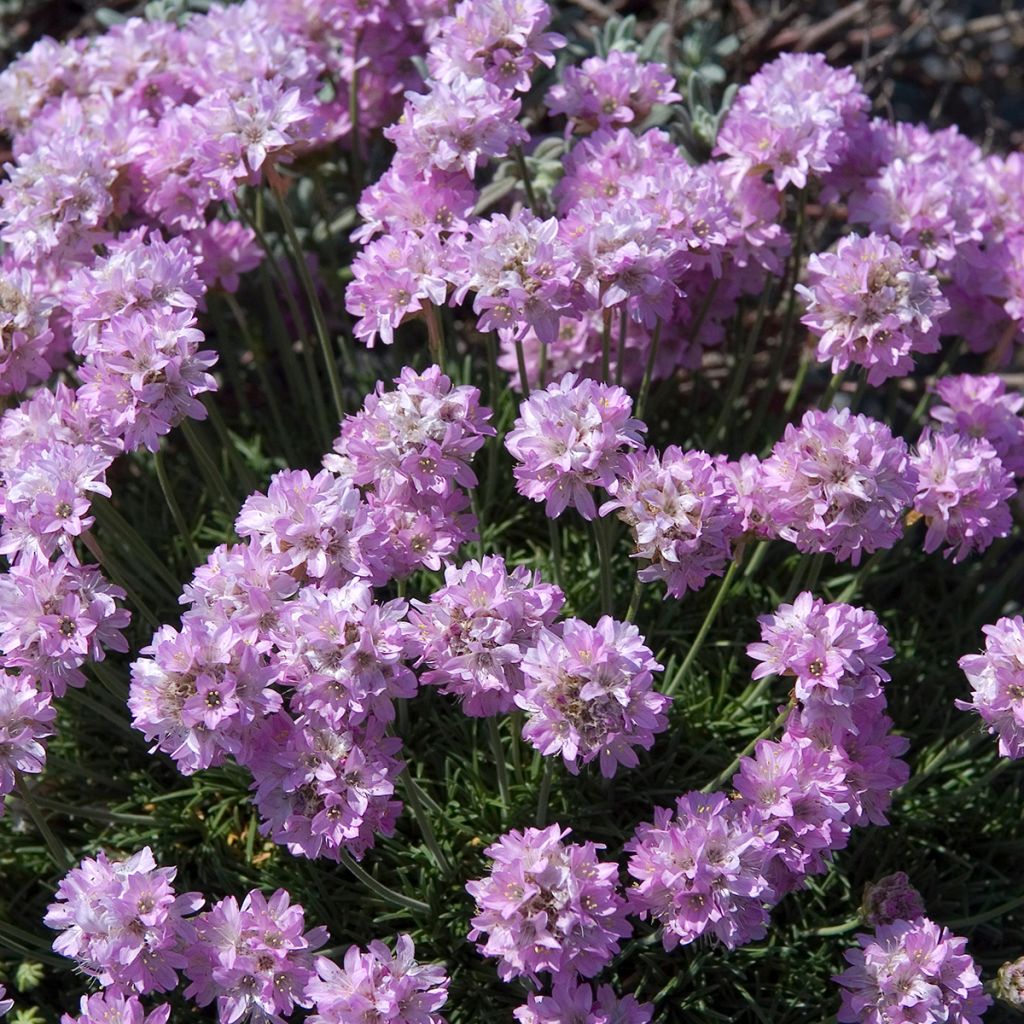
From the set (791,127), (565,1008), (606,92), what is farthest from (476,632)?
(606,92)

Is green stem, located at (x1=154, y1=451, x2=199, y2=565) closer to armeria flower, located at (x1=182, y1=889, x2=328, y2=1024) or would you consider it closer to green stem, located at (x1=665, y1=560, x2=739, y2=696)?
armeria flower, located at (x1=182, y1=889, x2=328, y2=1024)

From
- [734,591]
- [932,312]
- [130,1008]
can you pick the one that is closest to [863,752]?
[734,591]

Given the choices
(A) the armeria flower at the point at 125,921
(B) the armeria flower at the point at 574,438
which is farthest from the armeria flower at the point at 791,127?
(A) the armeria flower at the point at 125,921

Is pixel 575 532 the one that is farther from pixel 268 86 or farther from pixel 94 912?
pixel 94 912

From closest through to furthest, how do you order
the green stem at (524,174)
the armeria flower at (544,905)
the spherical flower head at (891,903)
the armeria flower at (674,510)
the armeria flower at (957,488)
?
the armeria flower at (544,905), the armeria flower at (674,510), the spherical flower head at (891,903), the armeria flower at (957,488), the green stem at (524,174)

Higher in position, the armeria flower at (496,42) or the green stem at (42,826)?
the armeria flower at (496,42)

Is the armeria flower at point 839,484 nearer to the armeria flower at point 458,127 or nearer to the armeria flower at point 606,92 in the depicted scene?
the armeria flower at point 458,127
